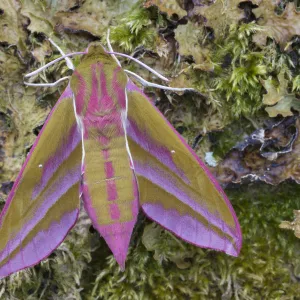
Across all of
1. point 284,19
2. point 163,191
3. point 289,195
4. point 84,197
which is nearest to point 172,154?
point 163,191

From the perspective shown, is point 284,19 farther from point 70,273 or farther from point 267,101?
point 70,273

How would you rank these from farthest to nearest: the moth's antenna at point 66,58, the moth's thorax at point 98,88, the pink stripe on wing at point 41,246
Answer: the moth's antenna at point 66,58
the moth's thorax at point 98,88
the pink stripe on wing at point 41,246

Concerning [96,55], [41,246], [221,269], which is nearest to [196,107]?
[96,55]

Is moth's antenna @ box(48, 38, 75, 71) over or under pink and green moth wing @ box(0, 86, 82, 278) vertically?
over

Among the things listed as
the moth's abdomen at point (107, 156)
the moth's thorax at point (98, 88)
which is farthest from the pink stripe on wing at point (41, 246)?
the moth's thorax at point (98, 88)

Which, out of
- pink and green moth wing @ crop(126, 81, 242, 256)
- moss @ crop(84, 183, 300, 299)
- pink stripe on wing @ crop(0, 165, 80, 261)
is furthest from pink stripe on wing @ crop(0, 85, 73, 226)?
moss @ crop(84, 183, 300, 299)

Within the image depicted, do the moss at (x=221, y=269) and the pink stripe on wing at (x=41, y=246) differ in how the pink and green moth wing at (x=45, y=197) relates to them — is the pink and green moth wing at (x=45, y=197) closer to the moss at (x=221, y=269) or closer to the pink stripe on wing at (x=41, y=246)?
the pink stripe on wing at (x=41, y=246)

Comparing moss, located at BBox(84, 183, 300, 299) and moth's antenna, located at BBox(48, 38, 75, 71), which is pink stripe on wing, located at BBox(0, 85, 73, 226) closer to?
moth's antenna, located at BBox(48, 38, 75, 71)
